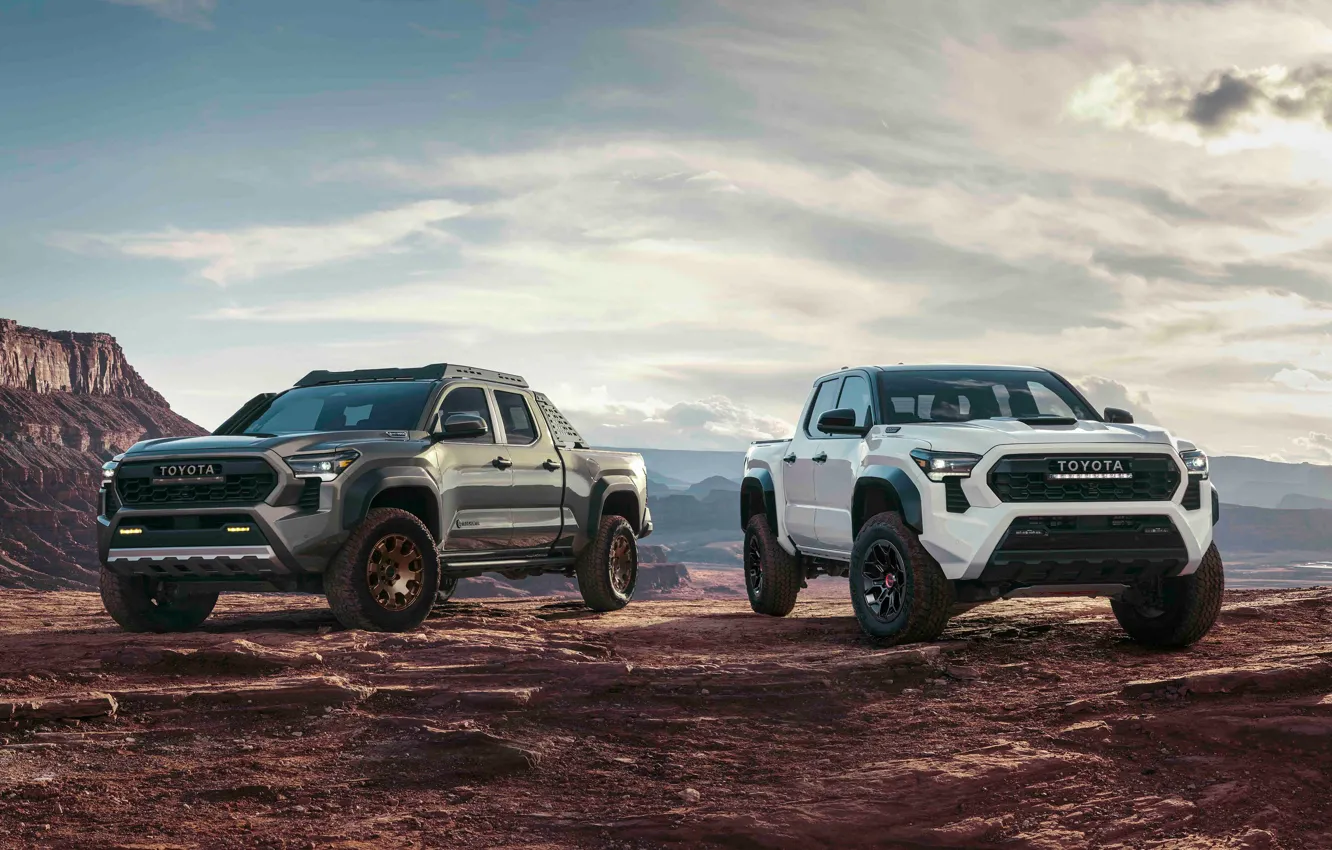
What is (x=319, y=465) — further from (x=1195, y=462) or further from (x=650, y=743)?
(x=1195, y=462)

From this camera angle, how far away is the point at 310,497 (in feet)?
30.7

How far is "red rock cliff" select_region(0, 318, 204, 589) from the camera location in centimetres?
11850

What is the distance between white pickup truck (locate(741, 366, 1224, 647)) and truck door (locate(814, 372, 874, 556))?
0.03 meters

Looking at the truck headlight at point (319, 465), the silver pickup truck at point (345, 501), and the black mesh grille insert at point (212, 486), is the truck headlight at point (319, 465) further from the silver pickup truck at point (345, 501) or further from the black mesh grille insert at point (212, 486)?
the black mesh grille insert at point (212, 486)

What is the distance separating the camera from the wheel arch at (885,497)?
28.5 ft

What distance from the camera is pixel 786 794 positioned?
5.50 meters

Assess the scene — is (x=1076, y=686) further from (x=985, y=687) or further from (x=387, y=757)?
(x=387, y=757)

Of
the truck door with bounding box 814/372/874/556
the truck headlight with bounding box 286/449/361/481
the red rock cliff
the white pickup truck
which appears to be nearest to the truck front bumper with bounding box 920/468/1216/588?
the white pickup truck

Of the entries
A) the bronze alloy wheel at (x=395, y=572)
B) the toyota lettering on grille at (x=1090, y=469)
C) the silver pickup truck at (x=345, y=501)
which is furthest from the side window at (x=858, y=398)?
the bronze alloy wheel at (x=395, y=572)

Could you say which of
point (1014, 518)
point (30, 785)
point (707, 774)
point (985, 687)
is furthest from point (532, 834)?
point (1014, 518)

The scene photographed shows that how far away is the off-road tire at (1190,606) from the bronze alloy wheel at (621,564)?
212 inches

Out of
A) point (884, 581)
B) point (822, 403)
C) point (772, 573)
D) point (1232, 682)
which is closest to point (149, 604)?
point (772, 573)

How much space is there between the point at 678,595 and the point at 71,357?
90025mm

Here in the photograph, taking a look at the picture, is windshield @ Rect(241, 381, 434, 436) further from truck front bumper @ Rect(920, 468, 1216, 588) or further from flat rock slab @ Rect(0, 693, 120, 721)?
truck front bumper @ Rect(920, 468, 1216, 588)
